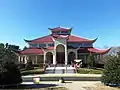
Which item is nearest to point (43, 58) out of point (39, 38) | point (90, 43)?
point (39, 38)

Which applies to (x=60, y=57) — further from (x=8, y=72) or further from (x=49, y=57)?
(x=8, y=72)

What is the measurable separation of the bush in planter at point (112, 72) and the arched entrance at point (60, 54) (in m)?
26.8

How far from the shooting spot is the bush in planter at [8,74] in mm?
19328

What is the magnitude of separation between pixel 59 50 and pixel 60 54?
1130mm

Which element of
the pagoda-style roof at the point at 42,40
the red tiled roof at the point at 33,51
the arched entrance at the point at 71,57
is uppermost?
the pagoda-style roof at the point at 42,40

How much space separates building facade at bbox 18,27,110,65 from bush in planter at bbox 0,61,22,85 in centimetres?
2674

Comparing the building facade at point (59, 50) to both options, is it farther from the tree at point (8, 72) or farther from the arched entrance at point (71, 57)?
the tree at point (8, 72)

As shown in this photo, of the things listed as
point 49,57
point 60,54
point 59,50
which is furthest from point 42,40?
point 60,54

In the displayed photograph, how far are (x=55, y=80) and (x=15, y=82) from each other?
706 centimetres

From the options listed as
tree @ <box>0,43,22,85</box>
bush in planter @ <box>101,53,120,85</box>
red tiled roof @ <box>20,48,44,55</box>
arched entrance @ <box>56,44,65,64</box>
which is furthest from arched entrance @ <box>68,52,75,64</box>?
tree @ <box>0,43,22,85</box>

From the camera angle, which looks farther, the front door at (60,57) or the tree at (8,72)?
the front door at (60,57)

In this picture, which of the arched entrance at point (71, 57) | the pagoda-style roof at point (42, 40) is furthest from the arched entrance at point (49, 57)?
the arched entrance at point (71, 57)

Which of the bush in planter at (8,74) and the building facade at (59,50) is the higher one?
the building facade at (59,50)

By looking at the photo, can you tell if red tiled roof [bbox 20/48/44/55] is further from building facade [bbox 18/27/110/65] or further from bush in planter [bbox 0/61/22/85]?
bush in planter [bbox 0/61/22/85]
